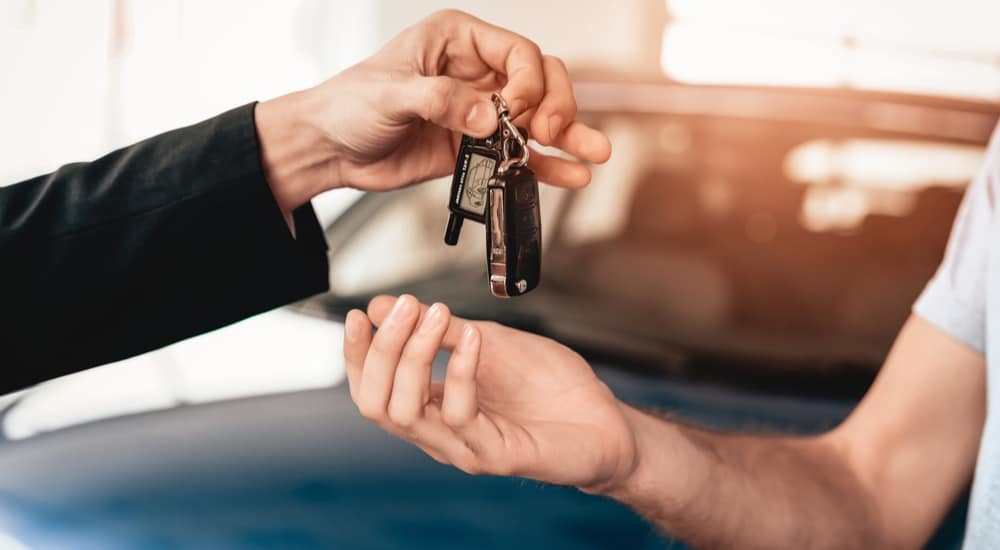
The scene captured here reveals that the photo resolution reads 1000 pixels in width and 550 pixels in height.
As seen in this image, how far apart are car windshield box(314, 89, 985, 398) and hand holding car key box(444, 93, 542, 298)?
2.37 feet

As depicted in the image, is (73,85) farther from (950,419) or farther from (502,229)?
(950,419)

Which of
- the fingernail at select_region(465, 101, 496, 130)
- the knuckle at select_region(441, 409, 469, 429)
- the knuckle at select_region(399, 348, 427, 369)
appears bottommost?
the knuckle at select_region(441, 409, 469, 429)

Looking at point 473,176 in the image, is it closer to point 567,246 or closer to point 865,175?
point 567,246

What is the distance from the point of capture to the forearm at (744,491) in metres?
0.80

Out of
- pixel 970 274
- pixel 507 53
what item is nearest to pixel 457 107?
pixel 507 53

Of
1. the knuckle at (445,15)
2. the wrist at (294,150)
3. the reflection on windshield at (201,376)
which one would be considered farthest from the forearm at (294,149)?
the reflection on windshield at (201,376)

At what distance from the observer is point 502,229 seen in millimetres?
701

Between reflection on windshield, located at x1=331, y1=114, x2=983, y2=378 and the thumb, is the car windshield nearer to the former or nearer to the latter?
reflection on windshield, located at x1=331, y1=114, x2=983, y2=378

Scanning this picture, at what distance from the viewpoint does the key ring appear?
0.72m

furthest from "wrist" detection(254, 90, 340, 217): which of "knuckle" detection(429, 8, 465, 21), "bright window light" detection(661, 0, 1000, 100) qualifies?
"bright window light" detection(661, 0, 1000, 100)

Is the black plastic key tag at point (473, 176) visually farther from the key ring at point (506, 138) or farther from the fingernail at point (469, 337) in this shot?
the fingernail at point (469, 337)

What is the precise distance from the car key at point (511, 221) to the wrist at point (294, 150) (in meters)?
0.22

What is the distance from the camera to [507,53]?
81cm

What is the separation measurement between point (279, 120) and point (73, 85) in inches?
33.1
